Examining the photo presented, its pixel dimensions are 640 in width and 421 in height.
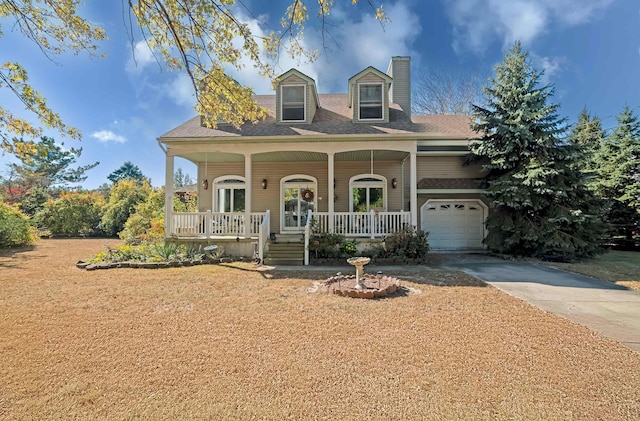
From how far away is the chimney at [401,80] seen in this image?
547 inches

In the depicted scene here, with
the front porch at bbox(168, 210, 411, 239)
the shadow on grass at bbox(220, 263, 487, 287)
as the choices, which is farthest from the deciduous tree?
the front porch at bbox(168, 210, 411, 239)

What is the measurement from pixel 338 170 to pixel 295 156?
2.08 m

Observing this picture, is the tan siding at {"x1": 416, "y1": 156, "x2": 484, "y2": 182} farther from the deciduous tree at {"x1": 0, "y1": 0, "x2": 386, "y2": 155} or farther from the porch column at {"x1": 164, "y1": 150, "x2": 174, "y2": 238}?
the porch column at {"x1": 164, "y1": 150, "x2": 174, "y2": 238}

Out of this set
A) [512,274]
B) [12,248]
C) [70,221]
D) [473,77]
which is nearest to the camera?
[512,274]

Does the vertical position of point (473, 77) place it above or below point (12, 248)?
above

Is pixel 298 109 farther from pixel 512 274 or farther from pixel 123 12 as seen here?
pixel 512 274

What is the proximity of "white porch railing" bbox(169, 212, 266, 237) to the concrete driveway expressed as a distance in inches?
281

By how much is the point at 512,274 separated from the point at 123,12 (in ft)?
34.1

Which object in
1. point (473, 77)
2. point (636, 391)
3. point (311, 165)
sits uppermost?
point (473, 77)

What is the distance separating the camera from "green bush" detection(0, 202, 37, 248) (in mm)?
13586

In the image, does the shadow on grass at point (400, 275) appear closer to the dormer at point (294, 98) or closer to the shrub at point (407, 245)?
the shrub at point (407, 245)

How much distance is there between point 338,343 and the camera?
152 inches

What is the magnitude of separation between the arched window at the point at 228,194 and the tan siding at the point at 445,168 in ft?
26.7

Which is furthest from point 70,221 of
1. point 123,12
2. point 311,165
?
point 123,12
